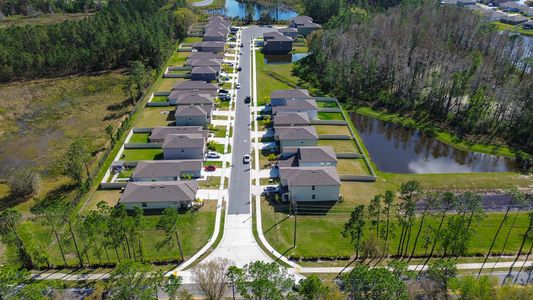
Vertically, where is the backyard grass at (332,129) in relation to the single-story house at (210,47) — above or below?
below

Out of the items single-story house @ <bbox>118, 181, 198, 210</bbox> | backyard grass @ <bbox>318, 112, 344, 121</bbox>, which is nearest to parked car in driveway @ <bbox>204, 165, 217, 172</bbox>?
single-story house @ <bbox>118, 181, 198, 210</bbox>

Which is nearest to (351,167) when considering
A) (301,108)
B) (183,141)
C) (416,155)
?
(416,155)

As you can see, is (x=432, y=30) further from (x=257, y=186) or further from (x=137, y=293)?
(x=137, y=293)

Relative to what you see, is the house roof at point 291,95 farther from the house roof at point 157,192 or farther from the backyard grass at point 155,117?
the house roof at point 157,192

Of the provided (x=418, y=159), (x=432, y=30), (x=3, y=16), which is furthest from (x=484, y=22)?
(x=3, y=16)

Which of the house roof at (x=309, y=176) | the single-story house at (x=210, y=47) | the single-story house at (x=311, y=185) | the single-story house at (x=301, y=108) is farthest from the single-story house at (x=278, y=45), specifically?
the single-story house at (x=311, y=185)

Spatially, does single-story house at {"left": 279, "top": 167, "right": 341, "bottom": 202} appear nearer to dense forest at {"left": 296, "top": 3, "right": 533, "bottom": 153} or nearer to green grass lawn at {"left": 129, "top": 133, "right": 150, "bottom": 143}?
green grass lawn at {"left": 129, "top": 133, "right": 150, "bottom": 143}
